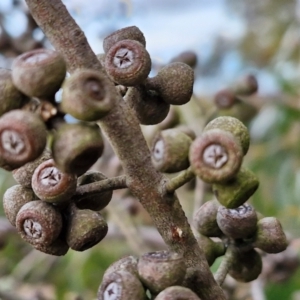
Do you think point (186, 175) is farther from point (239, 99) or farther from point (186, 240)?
point (239, 99)

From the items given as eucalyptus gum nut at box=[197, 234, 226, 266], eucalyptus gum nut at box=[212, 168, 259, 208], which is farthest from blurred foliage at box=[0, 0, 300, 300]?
eucalyptus gum nut at box=[212, 168, 259, 208]

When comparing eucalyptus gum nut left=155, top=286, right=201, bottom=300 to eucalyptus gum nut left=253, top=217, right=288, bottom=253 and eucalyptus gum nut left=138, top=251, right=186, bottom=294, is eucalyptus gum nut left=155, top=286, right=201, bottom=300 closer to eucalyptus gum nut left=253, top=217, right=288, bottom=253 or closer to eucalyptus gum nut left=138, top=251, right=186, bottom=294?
eucalyptus gum nut left=138, top=251, right=186, bottom=294

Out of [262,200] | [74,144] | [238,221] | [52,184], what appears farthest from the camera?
[262,200]

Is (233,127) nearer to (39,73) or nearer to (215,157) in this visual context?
(215,157)

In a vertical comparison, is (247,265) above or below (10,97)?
below

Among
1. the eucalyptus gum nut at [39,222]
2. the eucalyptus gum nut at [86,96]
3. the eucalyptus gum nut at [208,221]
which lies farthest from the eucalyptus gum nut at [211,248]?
the eucalyptus gum nut at [86,96]

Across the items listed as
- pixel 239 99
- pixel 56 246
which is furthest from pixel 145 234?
pixel 56 246

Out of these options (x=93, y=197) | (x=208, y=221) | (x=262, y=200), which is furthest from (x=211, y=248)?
(x=262, y=200)

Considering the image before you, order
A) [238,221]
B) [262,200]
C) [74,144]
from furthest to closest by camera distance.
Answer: [262,200], [238,221], [74,144]
